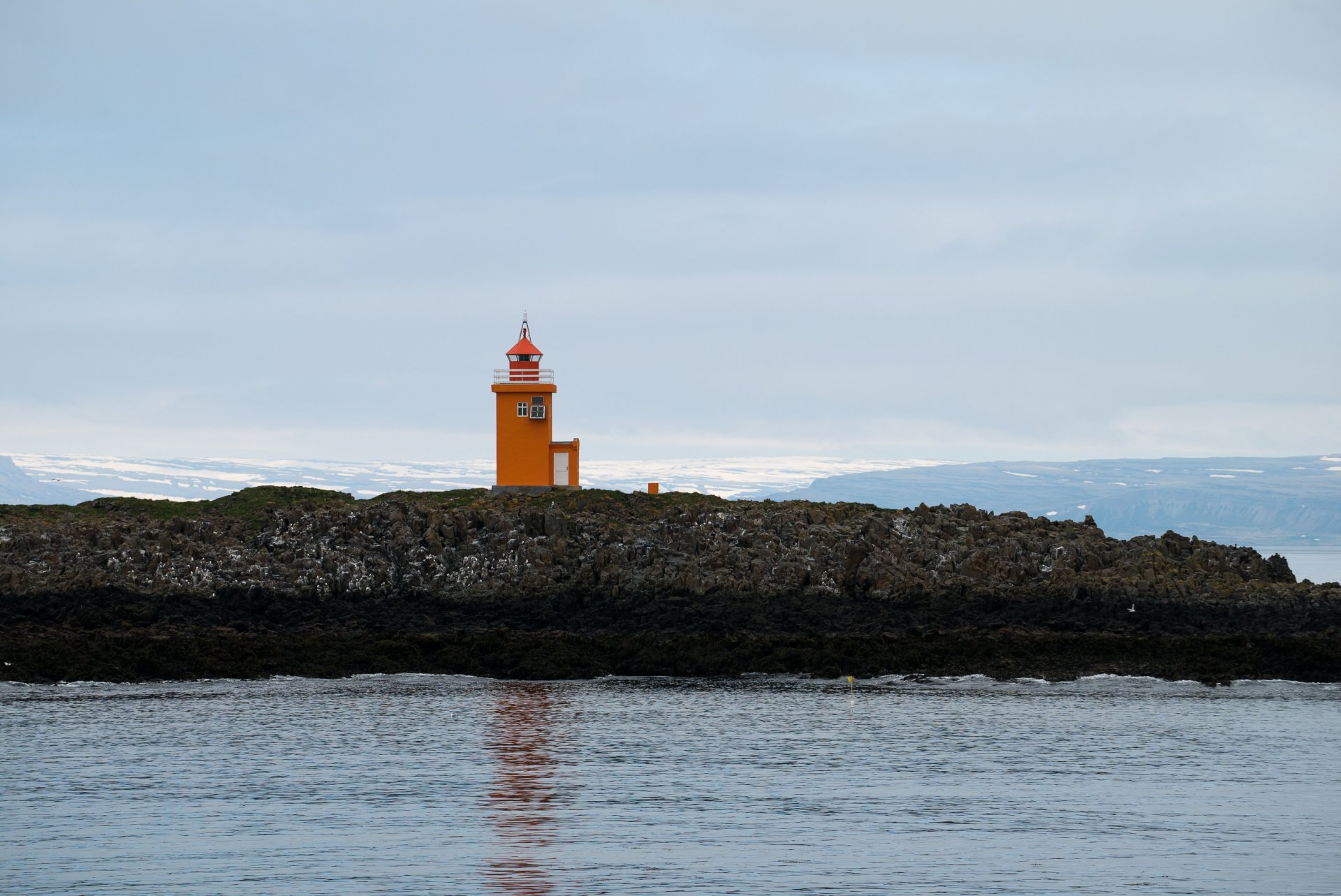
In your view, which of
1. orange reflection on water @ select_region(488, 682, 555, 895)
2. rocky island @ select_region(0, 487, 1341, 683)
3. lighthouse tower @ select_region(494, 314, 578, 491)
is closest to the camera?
orange reflection on water @ select_region(488, 682, 555, 895)

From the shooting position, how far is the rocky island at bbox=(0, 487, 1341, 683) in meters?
39.1

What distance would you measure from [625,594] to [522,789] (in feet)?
71.8

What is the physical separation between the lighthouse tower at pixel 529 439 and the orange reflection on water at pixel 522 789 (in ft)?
73.0

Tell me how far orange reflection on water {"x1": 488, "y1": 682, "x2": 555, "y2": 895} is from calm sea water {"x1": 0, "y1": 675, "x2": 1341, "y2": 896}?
0.08m

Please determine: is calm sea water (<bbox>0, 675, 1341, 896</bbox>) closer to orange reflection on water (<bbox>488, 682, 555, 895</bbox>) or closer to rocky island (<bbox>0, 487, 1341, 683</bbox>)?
orange reflection on water (<bbox>488, 682, 555, 895</bbox>)

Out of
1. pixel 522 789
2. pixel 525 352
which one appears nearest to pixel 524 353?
pixel 525 352

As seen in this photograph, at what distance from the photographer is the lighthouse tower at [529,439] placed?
58344mm

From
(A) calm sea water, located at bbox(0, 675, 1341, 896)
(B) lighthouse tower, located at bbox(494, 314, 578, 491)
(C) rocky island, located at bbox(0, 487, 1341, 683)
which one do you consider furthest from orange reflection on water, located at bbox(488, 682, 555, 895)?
(B) lighthouse tower, located at bbox(494, 314, 578, 491)

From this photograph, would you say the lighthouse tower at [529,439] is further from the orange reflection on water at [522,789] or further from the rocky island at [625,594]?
the orange reflection on water at [522,789]

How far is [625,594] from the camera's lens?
45875 mm

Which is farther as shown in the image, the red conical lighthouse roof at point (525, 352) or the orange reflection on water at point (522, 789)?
the red conical lighthouse roof at point (525, 352)

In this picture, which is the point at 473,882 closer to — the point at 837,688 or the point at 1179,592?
the point at 837,688

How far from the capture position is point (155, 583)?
46.0 metres

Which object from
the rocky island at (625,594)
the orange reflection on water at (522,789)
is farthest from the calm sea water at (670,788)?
the rocky island at (625,594)
